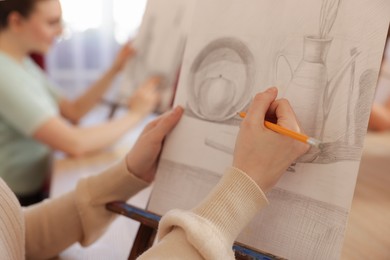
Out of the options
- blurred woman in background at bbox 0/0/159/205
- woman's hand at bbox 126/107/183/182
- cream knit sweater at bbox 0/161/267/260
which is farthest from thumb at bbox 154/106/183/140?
blurred woman in background at bbox 0/0/159/205

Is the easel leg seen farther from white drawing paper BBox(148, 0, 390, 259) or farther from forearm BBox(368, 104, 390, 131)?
forearm BBox(368, 104, 390, 131)

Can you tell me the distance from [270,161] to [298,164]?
0.08m

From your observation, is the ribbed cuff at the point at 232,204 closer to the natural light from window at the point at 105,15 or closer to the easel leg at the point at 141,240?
the easel leg at the point at 141,240

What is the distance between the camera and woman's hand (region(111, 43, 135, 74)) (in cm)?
148

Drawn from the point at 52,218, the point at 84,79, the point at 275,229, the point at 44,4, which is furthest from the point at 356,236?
the point at 84,79

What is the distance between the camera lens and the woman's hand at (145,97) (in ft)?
4.54

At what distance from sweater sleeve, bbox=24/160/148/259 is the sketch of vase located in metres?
0.30

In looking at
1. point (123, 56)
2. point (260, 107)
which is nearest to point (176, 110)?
point (260, 107)

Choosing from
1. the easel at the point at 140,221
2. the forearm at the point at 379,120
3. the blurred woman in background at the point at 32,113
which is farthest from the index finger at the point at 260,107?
the forearm at the point at 379,120

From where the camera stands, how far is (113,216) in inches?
27.7

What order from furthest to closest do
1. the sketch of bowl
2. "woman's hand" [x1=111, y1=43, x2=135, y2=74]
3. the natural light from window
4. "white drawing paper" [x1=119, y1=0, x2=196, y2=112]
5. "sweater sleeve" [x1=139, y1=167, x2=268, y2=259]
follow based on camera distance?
the natural light from window → "woman's hand" [x1=111, y1=43, x2=135, y2=74] → "white drawing paper" [x1=119, y1=0, x2=196, y2=112] → the sketch of bowl → "sweater sleeve" [x1=139, y1=167, x2=268, y2=259]

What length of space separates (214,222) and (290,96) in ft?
0.70

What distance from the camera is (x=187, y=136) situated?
2.04ft

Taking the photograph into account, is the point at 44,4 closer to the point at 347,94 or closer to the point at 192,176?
the point at 192,176
